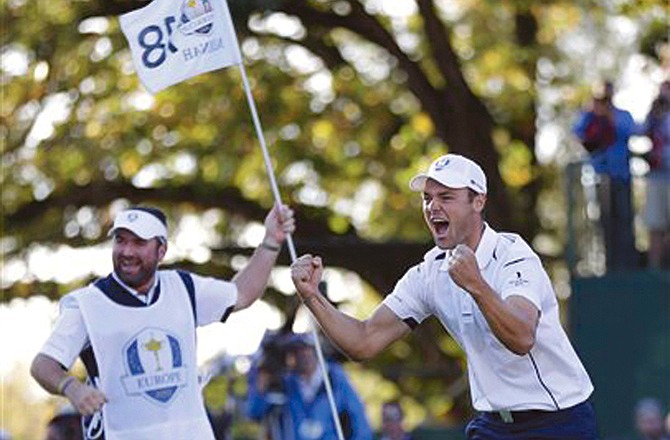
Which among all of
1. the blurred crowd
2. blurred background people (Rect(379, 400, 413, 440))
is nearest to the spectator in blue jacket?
blurred background people (Rect(379, 400, 413, 440))

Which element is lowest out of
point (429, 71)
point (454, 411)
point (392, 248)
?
point (454, 411)

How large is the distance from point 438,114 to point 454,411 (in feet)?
12.2

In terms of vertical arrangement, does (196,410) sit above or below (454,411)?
above

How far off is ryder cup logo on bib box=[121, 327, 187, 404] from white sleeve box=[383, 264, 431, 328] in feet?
5.06

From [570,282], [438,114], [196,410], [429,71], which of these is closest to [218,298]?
[196,410]

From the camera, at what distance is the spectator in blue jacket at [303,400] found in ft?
49.9

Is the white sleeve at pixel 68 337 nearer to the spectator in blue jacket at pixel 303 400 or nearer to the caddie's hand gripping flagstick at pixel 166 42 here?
the caddie's hand gripping flagstick at pixel 166 42

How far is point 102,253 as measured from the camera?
27.5 m

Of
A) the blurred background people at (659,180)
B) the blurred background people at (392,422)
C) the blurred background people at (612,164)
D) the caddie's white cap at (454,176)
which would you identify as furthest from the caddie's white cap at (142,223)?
the blurred background people at (659,180)

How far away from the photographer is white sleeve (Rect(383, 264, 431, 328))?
10102 millimetres

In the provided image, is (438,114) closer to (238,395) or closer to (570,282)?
(570,282)

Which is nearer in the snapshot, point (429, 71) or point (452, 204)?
point (452, 204)

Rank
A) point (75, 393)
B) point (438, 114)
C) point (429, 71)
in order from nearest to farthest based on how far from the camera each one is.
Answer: point (75, 393), point (438, 114), point (429, 71)

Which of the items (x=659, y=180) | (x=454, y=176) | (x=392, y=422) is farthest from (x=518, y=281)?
(x=659, y=180)
